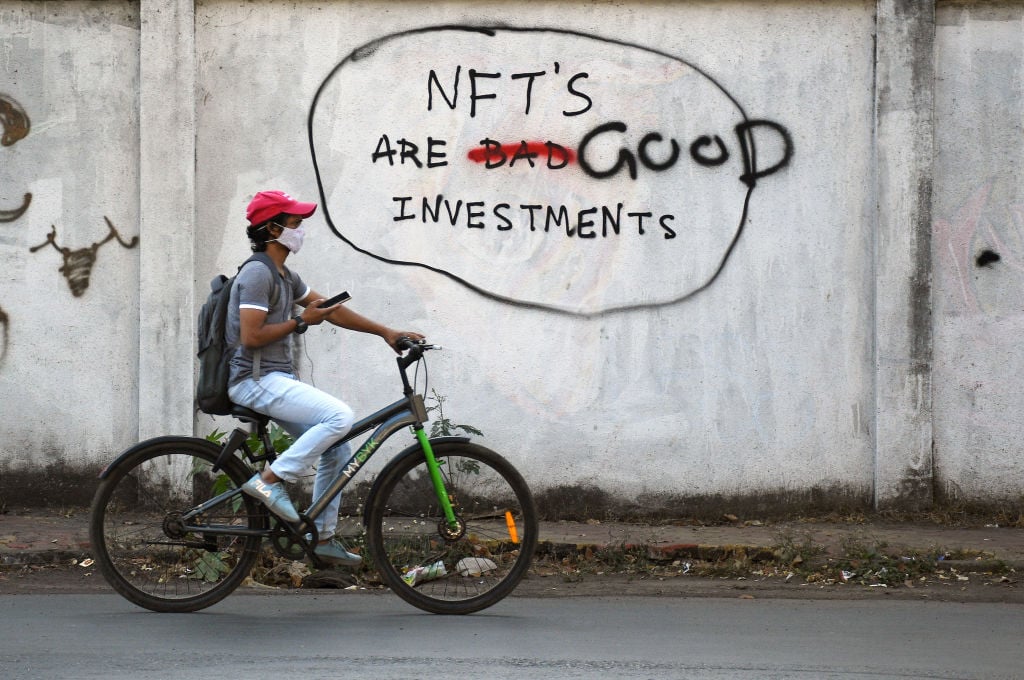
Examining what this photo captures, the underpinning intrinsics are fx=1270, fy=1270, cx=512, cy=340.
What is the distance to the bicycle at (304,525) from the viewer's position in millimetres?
5395

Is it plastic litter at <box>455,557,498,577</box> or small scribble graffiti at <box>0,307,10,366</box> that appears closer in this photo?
plastic litter at <box>455,557,498,577</box>

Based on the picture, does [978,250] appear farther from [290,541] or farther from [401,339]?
[290,541]

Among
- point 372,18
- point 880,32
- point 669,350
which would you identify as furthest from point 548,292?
point 880,32

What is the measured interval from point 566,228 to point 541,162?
1.35 ft

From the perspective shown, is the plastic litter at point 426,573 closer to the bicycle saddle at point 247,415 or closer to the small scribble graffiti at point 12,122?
the bicycle saddle at point 247,415

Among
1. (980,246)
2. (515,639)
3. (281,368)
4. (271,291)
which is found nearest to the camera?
(515,639)

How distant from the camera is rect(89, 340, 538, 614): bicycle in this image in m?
5.39

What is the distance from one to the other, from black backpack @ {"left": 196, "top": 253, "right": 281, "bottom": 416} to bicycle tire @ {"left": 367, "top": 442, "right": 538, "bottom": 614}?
0.78 meters

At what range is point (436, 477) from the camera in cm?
538

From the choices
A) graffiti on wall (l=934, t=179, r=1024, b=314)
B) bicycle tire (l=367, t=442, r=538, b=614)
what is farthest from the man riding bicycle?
graffiti on wall (l=934, t=179, r=1024, b=314)

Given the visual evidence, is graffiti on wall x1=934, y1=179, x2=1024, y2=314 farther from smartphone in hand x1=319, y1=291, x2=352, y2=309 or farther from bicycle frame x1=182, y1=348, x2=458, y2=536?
smartphone in hand x1=319, y1=291, x2=352, y2=309

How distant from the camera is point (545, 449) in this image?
24.6 feet

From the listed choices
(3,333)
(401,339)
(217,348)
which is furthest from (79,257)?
(401,339)

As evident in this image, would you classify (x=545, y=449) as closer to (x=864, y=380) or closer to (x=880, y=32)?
(x=864, y=380)
